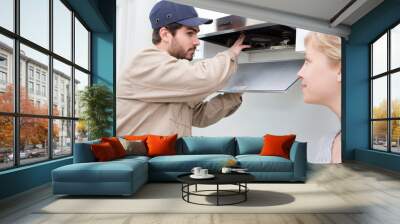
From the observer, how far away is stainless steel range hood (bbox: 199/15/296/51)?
28.0ft

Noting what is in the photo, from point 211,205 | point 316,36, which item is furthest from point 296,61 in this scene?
point 211,205

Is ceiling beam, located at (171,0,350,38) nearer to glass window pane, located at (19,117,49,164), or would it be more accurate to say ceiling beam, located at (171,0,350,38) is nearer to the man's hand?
the man's hand

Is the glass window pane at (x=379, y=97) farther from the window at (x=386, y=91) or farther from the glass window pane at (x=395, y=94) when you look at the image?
the glass window pane at (x=395, y=94)

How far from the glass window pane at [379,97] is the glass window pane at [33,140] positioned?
6559 mm

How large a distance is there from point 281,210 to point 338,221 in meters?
0.62

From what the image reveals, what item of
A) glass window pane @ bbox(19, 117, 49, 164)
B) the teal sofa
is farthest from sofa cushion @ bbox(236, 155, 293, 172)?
glass window pane @ bbox(19, 117, 49, 164)

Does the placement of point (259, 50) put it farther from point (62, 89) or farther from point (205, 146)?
point (62, 89)

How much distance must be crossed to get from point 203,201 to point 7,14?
128 inches

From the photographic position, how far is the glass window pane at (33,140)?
5270 millimetres

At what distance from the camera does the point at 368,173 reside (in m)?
7.01

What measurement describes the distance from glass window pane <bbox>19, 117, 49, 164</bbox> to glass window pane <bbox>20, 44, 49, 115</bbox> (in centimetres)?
15

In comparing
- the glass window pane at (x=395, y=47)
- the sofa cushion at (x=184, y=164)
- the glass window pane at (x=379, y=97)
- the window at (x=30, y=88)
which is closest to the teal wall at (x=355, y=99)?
the glass window pane at (x=379, y=97)

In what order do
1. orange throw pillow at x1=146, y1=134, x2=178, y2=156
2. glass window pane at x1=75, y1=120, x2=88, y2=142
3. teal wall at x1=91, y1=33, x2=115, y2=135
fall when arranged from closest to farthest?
orange throw pillow at x1=146, y1=134, x2=178, y2=156, glass window pane at x1=75, y1=120, x2=88, y2=142, teal wall at x1=91, y1=33, x2=115, y2=135

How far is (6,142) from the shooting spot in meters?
4.80
